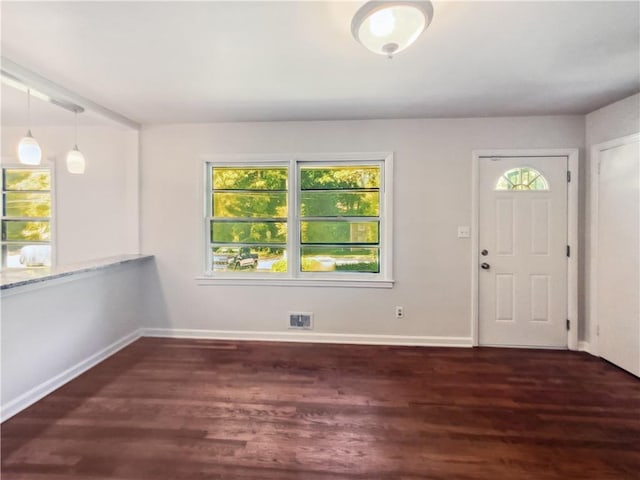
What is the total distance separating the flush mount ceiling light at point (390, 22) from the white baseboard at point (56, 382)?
3211 millimetres

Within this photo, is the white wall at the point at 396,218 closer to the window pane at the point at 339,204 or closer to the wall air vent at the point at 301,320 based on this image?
the wall air vent at the point at 301,320

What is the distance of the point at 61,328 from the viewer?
243 centimetres

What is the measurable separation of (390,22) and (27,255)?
4.57 meters

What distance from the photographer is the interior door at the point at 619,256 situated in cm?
257

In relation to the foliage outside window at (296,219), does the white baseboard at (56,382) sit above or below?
below

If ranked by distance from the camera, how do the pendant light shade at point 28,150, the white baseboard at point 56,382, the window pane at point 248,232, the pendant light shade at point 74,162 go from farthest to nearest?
the window pane at point 248,232 < the pendant light shade at point 74,162 < the pendant light shade at point 28,150 < the white baseboard at point 56,382

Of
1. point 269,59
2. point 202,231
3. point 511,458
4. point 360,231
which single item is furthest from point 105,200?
point 511,458

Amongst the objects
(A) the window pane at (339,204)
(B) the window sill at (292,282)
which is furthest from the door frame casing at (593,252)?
(A) the window pane at (339,204)

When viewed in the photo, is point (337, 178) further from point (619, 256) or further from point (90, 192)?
point (90, 192)

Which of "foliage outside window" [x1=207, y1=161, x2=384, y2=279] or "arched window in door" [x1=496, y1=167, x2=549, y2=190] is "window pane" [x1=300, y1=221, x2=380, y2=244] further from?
"arched window in door" [x1=496, y1=167, x2=549, y2=190]

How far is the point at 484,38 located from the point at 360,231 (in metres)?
2.01

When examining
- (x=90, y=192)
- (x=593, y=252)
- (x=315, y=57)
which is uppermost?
(x=315, y=57)

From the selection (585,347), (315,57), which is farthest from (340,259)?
(585,347)

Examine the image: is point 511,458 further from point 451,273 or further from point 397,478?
point 451,273
